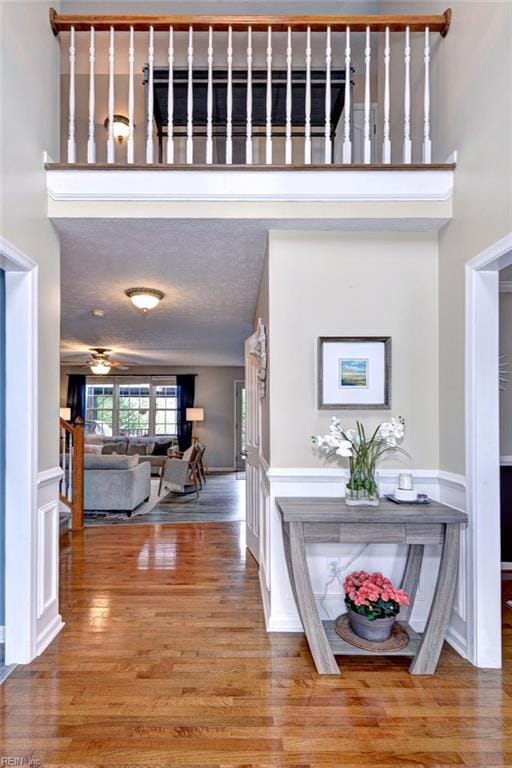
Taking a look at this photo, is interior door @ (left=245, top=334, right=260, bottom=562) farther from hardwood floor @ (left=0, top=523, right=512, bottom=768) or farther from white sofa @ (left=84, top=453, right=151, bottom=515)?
white sofa @ (left=84, top=453, right=151, bottom=515)

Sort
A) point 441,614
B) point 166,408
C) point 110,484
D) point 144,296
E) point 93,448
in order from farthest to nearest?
point 166,408
point 93,448
point 110,484
point 144,296
point 441,614

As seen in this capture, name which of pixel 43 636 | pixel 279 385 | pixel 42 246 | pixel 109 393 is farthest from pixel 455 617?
pixel 109 393

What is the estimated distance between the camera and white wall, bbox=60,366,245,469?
998cm

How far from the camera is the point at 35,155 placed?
2.30 meters

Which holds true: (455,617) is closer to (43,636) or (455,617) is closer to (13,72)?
(43,636)

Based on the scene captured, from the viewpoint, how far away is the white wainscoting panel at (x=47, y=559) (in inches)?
91.4

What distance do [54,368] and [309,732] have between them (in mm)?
2302

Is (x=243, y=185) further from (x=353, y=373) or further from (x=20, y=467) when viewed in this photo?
(x=20, y=467)

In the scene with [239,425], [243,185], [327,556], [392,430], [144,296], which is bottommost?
[327,556]

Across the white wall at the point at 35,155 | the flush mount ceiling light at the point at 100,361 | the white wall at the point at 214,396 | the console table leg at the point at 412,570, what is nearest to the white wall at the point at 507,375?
the console table leg at the point at 412,570

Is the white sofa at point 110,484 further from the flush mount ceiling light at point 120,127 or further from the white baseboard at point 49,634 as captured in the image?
the flush mount ceiling light at point 120,127

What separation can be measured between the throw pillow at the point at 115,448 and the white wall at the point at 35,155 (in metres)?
6.73

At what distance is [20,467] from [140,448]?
728 cm

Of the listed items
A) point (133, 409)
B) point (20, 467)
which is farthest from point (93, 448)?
point (20, 467)
